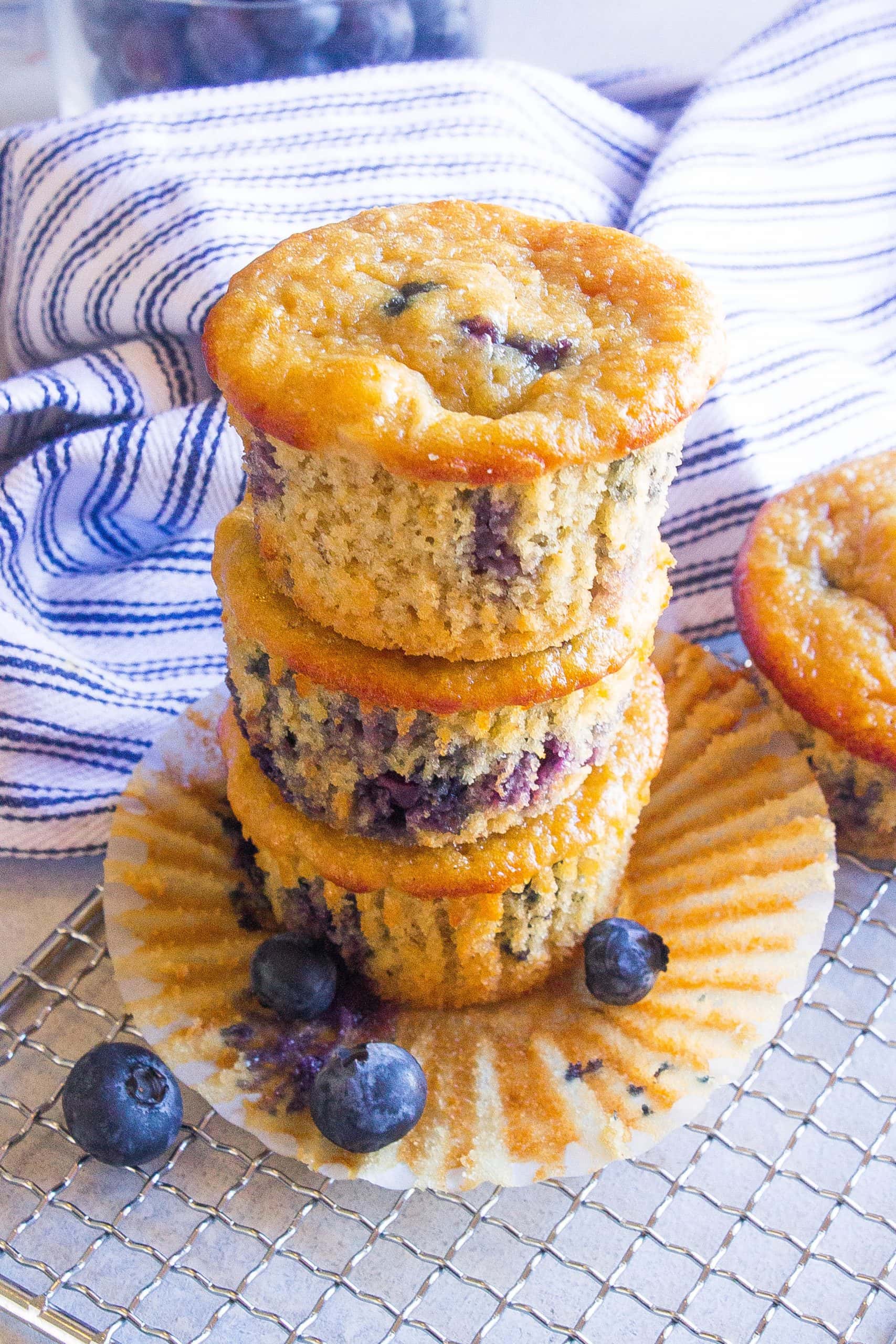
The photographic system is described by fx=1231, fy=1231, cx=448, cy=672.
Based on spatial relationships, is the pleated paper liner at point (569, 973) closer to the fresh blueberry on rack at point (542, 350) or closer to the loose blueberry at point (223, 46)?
the fresh blueberry on rack at point (542, 350)

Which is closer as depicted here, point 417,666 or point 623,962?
point 417,666

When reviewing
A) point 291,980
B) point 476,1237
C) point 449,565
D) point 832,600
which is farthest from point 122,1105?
point 832,600

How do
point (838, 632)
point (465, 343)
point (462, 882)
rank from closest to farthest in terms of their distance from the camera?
1. point (465, 343)
2. point (462, 882)
3. point (838, 632)

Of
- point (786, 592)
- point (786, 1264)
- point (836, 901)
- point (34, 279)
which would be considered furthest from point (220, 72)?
point (786, 1264)

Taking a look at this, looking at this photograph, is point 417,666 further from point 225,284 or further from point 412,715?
point 225,284

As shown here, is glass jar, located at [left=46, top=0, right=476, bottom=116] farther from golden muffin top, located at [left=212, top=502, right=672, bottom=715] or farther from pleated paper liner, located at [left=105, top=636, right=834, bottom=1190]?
golden muffin top, located at [left=212, top=502, right=672, bottom=715]

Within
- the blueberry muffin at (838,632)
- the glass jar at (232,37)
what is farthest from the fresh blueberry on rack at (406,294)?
the glass jar at (232,37)

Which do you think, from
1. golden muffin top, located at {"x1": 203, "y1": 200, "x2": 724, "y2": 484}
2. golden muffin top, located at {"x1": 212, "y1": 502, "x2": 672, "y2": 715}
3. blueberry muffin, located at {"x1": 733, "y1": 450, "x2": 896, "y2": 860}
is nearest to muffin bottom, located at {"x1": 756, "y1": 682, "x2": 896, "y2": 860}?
blueberry muffin, located at {"x1": 733, "y1": 450, "x2": 896, "y2": 860}
